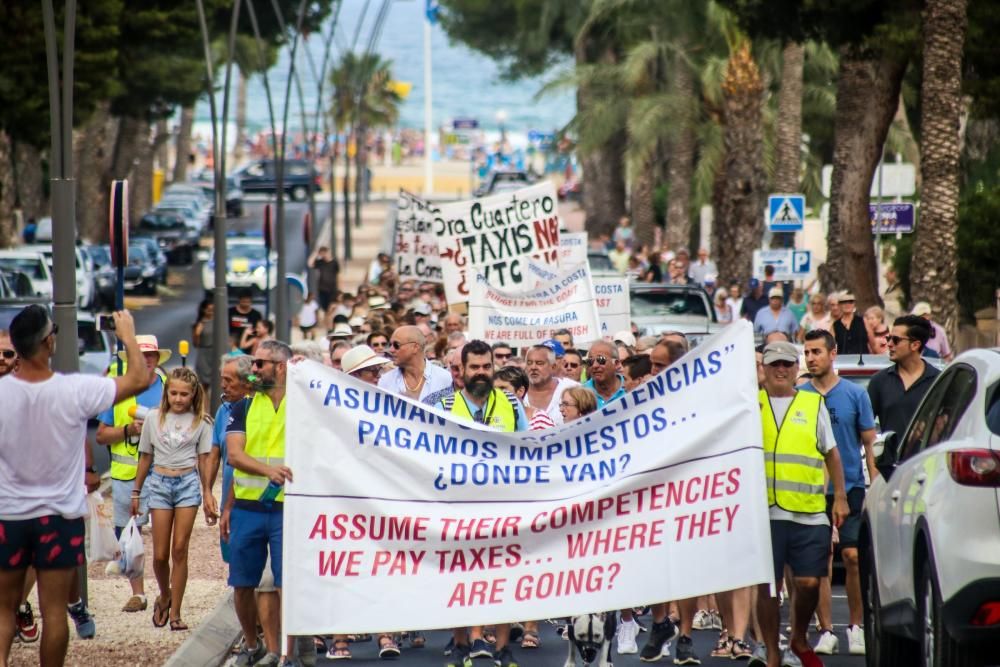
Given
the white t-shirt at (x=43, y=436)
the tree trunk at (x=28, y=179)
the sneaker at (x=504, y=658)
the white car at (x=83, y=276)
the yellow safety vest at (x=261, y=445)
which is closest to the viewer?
the white t-shirt at (x=43, y=436)

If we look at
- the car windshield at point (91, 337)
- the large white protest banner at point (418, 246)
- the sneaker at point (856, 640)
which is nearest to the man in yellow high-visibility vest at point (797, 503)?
the sneaker at point (856, 640)

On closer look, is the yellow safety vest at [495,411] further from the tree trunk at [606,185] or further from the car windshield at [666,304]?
the tree trunk at [606,185]

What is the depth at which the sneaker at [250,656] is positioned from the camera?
34.2 ft

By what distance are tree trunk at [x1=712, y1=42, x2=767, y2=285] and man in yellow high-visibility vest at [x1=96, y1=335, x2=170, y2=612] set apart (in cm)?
2436

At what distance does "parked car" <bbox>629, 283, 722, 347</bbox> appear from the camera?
24.6 metres

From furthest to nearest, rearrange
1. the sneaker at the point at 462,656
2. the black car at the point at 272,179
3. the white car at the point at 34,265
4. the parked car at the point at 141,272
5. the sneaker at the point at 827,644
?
the black car at the point at 272,179
the parked car at the point at 141,272
the white car at the point at 34,265
the sneaker at the point at 827,644
the sneaker at the point at 462,656

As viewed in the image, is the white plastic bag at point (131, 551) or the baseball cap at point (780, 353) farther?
the white plastic bag at point (131, 551)

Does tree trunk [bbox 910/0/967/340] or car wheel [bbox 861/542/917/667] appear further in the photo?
tree trunk [bbox 910/0/967/340]

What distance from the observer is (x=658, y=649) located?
1082cm

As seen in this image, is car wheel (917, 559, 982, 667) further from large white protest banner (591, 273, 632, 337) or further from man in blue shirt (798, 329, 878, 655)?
large white protest banner (591, 273, 632, 337)

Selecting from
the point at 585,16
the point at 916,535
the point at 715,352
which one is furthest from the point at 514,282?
the point at 585,16

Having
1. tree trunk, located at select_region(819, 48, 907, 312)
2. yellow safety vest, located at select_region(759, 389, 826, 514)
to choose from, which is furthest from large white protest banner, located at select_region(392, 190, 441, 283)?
yellow safety vest, located at select_region(759, 389, 826, 514)

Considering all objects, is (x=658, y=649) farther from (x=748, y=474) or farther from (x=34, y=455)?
(x=34, y=455)

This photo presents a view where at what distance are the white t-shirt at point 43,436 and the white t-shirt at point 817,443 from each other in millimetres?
3457
